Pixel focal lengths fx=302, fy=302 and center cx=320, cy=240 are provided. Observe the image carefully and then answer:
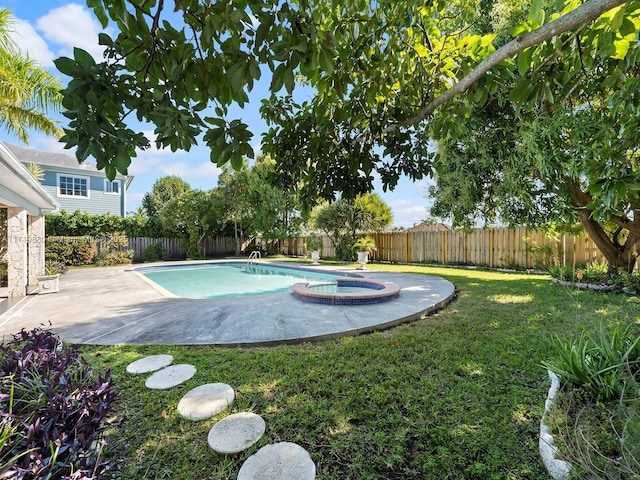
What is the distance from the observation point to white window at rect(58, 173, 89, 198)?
752 inches

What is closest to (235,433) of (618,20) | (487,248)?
(618,20)

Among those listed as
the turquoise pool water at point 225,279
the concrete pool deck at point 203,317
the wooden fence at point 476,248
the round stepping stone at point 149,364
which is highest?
the wooden fence at point 476,248

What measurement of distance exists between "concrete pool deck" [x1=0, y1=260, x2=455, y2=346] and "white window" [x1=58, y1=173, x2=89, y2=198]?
50.5 feet

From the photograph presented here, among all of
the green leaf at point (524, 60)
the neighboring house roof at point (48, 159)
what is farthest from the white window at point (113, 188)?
the green leaf at point (524, 60)

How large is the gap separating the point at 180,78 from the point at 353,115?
72.6 inches

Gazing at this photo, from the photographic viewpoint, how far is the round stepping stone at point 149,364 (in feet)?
10.9

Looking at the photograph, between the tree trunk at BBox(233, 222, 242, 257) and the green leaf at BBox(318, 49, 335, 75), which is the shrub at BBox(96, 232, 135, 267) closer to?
the tree trunk at BBox(233, 222, 242, 257)

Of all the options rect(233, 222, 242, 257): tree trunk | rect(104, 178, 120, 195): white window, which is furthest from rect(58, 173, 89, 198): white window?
rect(233, 222, 242, 257): tree trunk

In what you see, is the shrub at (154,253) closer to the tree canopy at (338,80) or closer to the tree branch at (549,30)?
the tree canopy at (338,80)

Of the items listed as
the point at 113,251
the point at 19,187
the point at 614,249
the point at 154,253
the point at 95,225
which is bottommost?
the point at 154,253

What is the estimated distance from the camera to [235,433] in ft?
7.43

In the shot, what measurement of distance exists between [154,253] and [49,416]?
1994 centimetres

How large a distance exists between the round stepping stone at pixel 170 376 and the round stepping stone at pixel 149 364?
0.13 m

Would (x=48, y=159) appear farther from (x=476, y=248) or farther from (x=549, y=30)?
(x=549, y=30)
